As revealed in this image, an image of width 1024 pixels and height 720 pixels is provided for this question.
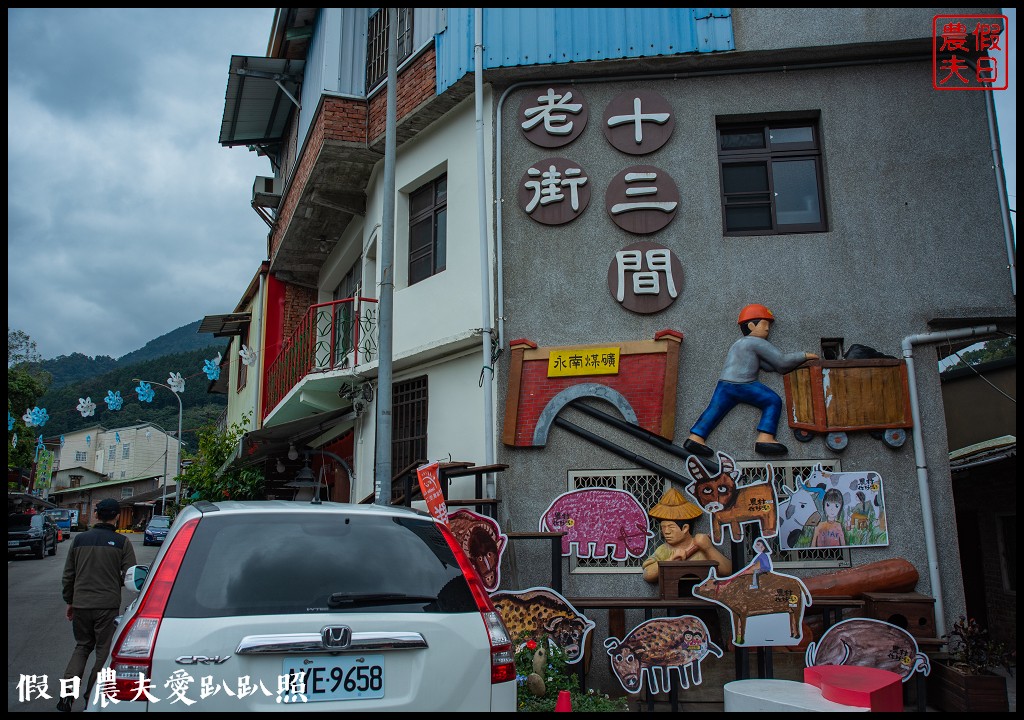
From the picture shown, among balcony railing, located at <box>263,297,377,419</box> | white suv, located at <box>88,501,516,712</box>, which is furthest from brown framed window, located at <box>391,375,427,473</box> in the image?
white suv, located at <box>88,501,516,712</box>

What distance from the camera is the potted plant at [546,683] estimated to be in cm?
552

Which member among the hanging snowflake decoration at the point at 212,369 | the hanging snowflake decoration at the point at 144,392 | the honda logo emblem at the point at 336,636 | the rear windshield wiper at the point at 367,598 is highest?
the hanging snowflake decoration at the point at 212,369

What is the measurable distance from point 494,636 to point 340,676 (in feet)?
2.28

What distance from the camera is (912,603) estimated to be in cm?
695

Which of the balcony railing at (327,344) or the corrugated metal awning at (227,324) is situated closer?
the balcony railing at (327,344)

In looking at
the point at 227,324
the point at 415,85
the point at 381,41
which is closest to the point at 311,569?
the point at 415,85

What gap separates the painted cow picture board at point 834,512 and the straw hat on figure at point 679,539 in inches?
30.0

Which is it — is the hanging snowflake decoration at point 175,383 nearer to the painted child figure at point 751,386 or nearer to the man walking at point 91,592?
the man walking at point 91,592

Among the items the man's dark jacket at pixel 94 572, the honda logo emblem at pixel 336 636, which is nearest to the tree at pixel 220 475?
the man's dark jacket at pixel 94 572

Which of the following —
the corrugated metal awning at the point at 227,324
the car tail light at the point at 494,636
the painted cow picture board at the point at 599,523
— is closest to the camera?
the car tail light at the point at 494,636

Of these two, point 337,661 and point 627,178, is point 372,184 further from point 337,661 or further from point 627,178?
point 337,661

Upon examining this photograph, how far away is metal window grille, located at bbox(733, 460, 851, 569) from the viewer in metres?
7.86

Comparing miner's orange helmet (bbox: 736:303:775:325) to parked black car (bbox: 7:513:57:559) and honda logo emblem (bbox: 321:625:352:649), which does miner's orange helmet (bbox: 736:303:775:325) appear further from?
parked black car (bbox: 7:513:57:559)

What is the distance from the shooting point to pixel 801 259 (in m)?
8.55
